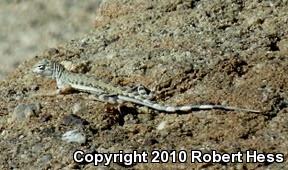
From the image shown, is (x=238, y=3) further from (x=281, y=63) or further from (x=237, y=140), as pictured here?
(x=237, y=140)

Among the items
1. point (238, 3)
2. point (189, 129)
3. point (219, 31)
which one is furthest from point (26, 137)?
point (238, 3)

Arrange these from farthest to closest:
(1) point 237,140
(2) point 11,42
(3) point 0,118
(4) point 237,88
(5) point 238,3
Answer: (2) point 11,42
(5) point 238,3
(3) point 0,118
(4) point 237,88
(1) point 237,140

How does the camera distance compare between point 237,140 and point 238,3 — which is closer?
point 237,140

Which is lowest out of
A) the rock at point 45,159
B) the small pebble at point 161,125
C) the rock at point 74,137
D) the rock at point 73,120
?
the rock at point 45,159

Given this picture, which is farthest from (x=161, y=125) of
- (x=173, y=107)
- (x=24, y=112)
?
(x=24, y=112)

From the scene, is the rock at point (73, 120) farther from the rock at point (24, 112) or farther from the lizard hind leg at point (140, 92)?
the lizard hind leg at point (140, 92)

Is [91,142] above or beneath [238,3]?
beneath

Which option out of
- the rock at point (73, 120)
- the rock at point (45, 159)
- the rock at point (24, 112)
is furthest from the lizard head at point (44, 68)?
the rock at point (45, 159)
